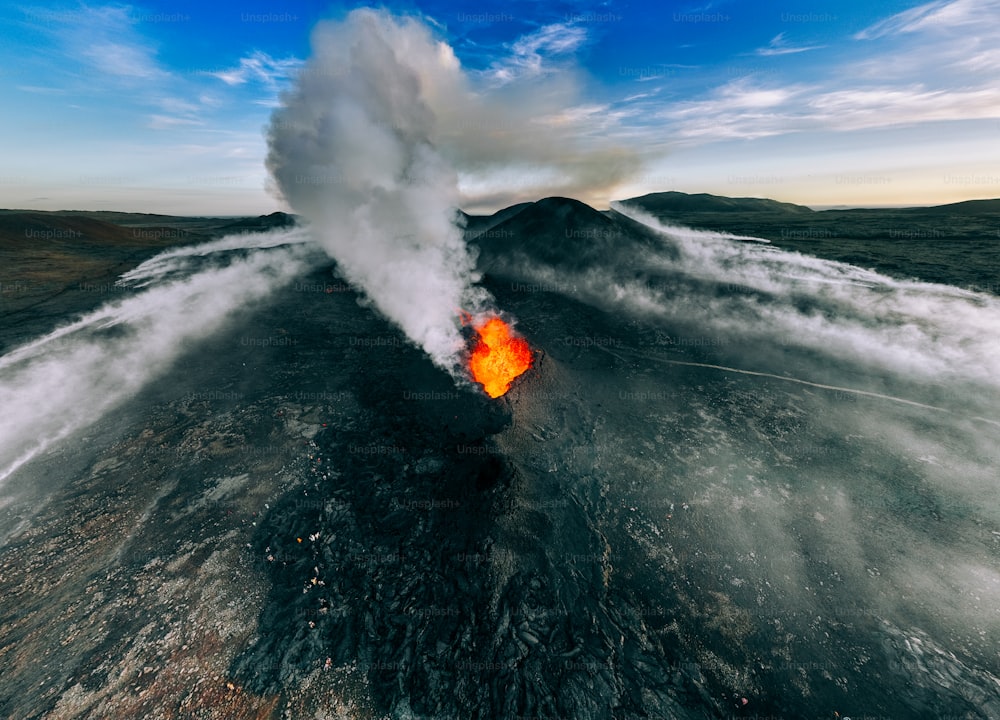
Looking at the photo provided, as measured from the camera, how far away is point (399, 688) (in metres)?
7.80

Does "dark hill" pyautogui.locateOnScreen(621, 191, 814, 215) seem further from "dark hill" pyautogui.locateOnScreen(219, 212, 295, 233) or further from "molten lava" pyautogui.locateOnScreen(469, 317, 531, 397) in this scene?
"molten lava" pyautogui.locateOnScreen(469, 317, 531, 397)

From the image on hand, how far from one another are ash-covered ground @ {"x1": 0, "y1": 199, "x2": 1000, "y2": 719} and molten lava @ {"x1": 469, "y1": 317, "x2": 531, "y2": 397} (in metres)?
0.73

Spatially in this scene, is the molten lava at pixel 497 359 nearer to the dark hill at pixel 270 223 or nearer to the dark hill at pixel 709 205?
the dark hill at pixel 270 223

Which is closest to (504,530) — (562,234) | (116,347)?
(116,347)

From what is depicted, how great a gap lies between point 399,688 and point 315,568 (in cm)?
356

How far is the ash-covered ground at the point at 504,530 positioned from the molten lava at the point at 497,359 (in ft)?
2.39

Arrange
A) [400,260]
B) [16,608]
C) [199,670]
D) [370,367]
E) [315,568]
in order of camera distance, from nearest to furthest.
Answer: [199,670], [16,608], [315,568], [370,367], [400,260]

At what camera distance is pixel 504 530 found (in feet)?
34.3

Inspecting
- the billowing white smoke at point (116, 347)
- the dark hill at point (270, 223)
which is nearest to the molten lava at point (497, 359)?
Answer: the billowing white smoke at point (116, 347)

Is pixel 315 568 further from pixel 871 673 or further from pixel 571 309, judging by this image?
pixel 571 309

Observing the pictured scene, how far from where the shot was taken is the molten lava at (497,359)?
16219 mm

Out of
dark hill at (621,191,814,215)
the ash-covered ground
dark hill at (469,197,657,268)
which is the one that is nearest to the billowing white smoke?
the ash-covered ground

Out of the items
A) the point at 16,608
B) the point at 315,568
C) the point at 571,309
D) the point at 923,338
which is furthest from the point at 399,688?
the point at 923,338

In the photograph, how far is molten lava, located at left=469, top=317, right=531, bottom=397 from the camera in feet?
53.2
